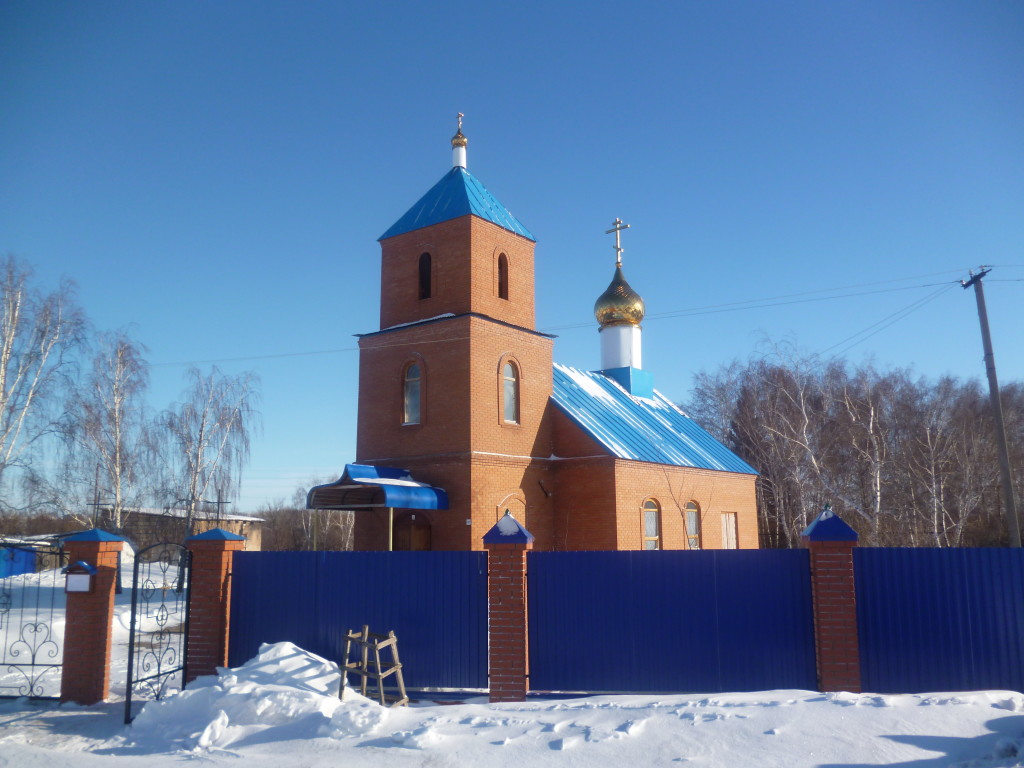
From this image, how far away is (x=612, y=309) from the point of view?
80.9ft

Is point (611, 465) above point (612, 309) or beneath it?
beneath

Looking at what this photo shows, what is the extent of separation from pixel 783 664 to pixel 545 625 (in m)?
2.49

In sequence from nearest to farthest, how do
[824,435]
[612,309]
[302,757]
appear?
[302,757] → [612,309] → [824,435]

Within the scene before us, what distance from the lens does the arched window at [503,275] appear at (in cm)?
1753

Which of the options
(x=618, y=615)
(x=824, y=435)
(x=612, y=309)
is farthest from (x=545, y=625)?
(x=824, y=435)

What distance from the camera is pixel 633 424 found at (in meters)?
20.8

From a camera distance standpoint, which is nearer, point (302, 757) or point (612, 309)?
point (302, 757)

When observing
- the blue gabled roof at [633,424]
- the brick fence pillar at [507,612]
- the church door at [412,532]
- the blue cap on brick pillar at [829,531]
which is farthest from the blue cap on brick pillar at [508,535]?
the blue gabled roof at [633,424]

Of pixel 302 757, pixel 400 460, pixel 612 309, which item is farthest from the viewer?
pixel 612 309

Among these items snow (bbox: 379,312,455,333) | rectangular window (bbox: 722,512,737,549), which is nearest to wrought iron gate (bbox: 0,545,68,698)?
snow (bbox: 379,312,455,333)

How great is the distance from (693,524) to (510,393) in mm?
6858

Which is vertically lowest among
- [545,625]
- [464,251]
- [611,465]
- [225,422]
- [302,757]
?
[302,757]

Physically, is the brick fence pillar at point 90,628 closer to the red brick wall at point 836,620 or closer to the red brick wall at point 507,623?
the red brick wall at point 507,623

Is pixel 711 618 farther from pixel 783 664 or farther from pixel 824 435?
pixel 824 435
